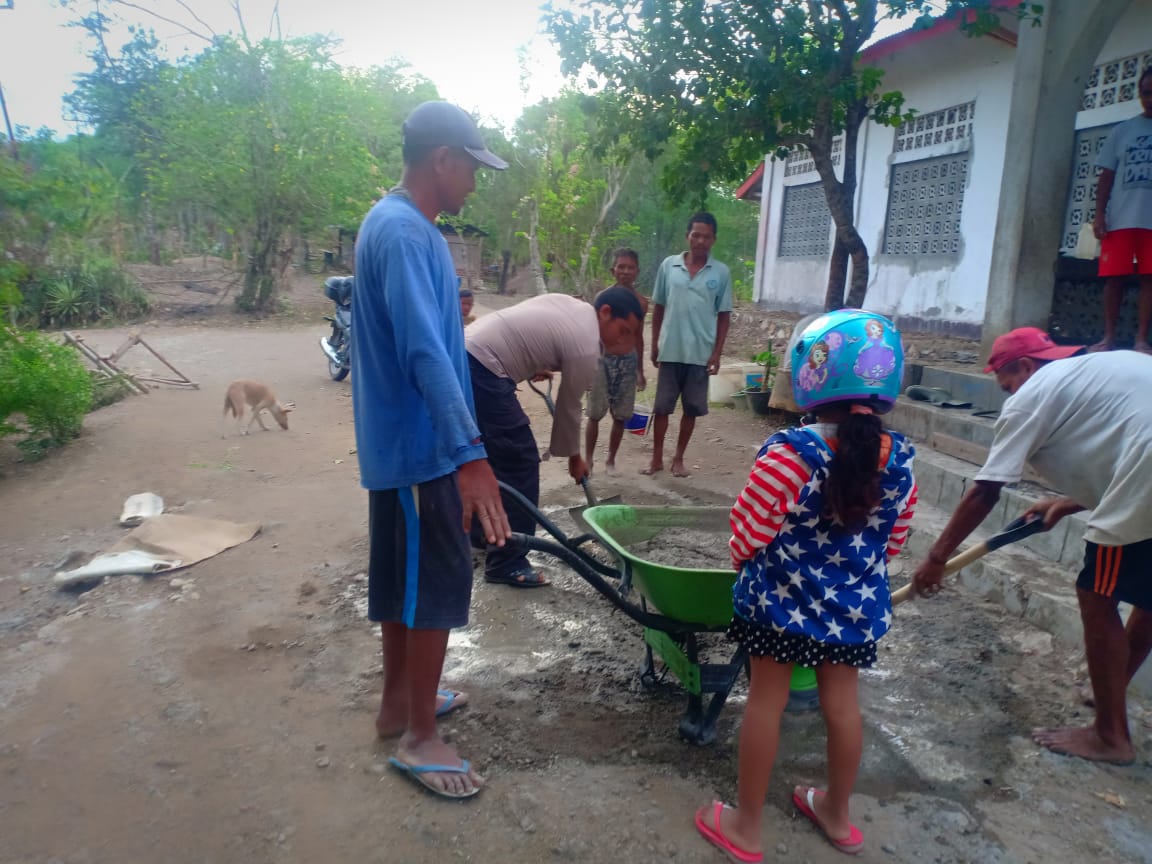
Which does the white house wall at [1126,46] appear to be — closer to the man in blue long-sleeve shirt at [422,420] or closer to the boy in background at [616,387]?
the boy in background at [616,387]

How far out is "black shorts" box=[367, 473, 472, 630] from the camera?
2156 mm

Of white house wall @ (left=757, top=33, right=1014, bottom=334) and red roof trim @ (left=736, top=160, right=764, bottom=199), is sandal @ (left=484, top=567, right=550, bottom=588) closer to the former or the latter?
white house wall @ (left=757, top=33, right=1014, bottom=334)

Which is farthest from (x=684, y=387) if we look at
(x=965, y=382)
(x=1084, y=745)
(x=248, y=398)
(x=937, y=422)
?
(x=248, y=398)

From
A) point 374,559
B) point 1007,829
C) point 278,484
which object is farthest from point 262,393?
point 1007,829

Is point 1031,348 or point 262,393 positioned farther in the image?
point 262,393

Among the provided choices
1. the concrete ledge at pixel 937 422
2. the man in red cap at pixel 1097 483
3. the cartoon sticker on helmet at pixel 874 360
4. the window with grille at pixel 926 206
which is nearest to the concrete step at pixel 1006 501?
the concrete ledge at pixel 937 422

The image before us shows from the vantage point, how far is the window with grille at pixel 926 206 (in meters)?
8.41

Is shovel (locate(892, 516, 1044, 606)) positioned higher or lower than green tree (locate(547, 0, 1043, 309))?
lower

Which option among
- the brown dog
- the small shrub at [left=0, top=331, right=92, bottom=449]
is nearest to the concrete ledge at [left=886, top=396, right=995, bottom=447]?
the brown dog

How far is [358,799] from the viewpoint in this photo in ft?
7.43

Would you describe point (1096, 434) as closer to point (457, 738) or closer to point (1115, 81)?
point (457, 738)

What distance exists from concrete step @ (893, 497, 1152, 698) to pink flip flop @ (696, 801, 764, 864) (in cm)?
178

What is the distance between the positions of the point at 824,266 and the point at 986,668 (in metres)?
9.01

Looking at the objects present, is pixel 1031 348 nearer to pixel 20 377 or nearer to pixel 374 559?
pixel 374 559
